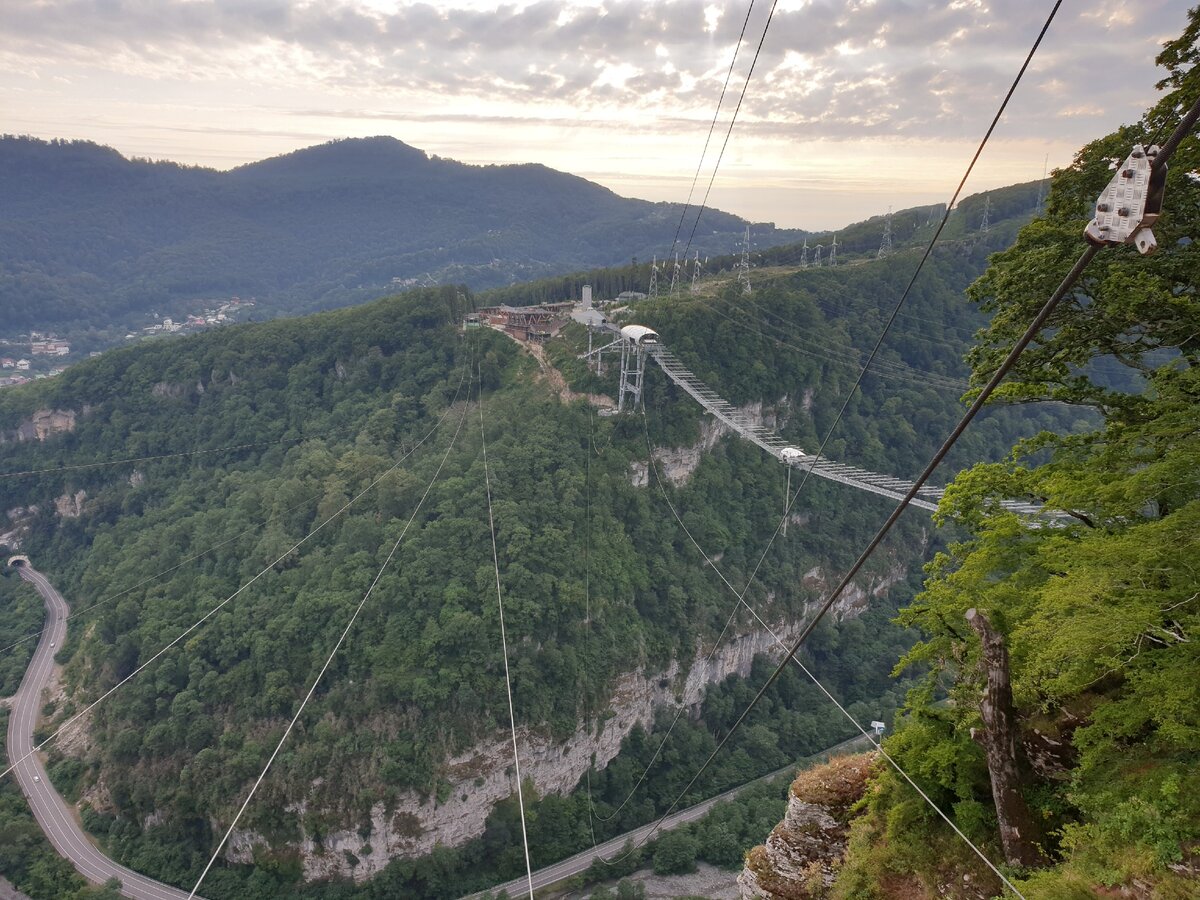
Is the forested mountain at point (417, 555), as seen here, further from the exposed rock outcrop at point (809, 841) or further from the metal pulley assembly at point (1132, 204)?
the metal pulley assembly at point (1132, 204)

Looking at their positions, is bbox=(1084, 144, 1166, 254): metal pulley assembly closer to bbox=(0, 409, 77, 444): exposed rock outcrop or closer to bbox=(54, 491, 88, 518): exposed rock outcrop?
bbox=(54, 491, 88, 518): exposed rock outcrop

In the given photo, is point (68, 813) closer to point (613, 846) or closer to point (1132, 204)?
point (613, 846)

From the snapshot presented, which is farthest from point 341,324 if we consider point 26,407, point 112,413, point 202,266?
point 202,266

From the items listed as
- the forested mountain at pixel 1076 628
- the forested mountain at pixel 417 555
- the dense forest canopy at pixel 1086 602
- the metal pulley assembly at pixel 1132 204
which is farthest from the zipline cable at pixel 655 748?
the metal pulley assembly at pixel 1132 204

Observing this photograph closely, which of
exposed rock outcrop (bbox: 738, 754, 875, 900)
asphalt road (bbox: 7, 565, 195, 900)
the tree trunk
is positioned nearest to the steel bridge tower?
exposed rock outcrop (bbox: 738, 754, 875, 900)

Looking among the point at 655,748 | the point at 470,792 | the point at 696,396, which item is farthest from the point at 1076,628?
the point at 655,748
